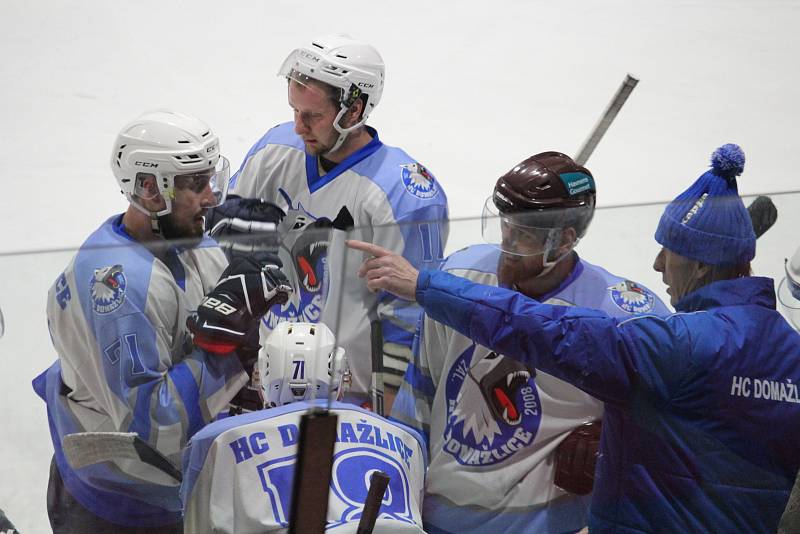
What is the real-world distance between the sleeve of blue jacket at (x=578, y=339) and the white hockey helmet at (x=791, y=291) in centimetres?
20

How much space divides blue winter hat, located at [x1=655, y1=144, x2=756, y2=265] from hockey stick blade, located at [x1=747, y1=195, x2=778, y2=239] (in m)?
0.01

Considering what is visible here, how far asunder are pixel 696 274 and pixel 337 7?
14.2 ft

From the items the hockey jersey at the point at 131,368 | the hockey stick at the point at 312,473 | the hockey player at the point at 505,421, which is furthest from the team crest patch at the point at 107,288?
the hockey player at the point at 505,421

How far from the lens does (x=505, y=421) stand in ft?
5.42

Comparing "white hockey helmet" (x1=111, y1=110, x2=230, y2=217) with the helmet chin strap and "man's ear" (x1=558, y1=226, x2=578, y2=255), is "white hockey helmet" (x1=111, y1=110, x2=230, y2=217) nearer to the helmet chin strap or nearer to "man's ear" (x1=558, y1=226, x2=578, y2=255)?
the helmet chin strap

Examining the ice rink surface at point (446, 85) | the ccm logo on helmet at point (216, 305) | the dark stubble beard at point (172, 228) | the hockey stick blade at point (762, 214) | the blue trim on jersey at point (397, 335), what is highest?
the hockey stick blade at point (762, 214)

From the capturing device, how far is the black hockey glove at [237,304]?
131 cm

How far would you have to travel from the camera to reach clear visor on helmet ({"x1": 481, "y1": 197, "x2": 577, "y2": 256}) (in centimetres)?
143

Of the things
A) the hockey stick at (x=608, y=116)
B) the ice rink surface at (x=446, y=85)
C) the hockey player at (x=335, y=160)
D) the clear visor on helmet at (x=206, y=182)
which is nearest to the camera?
the clear visor on helmet at (x=206, y=182)

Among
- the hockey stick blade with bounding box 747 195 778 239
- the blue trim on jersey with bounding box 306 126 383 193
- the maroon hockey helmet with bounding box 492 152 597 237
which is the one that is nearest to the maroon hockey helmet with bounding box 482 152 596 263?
the maroon hockey helmet with bounding box 492 152 597 237

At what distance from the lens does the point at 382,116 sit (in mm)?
4570

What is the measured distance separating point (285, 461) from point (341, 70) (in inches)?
57.1

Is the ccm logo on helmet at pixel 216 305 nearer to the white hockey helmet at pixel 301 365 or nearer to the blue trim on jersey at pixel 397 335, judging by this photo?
the white hockey helmet at pixel 301 365

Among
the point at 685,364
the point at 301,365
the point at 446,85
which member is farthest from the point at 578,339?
the point at 446,85
